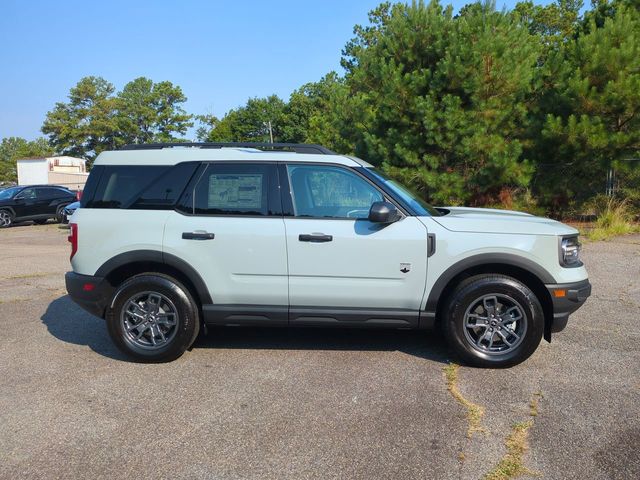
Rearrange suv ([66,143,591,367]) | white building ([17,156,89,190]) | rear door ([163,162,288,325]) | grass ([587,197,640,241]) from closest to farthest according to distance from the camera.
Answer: suv ([66,143,591,367])
rear door ([163,162,288,325])
grass ([587,197,640,241])
white building ([17,156,89,190])

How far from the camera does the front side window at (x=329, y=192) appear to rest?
453 centimetres

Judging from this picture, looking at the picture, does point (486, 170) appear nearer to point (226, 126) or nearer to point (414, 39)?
point (414, 39)

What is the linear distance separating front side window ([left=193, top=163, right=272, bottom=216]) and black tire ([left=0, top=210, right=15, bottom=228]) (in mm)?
17780

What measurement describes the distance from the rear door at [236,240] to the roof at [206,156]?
0.27 ft

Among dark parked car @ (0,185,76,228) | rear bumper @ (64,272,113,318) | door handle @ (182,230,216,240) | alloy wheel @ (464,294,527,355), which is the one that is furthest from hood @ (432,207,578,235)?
dark parked car @ (0,185,76,228)

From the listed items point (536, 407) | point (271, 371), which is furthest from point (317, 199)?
point (536, 407)

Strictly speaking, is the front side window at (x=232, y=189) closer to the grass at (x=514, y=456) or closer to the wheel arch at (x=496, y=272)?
the wheel arch at (x=496, y=272)

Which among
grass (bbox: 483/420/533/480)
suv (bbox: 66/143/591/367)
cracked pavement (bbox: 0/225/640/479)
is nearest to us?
grass (bbox: 483/420/533/480)

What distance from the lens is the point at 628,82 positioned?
11172mm

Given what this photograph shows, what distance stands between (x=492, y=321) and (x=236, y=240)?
7.55 feet

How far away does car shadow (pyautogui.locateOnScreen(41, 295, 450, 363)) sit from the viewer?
4.95 meters

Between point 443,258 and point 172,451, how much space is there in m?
2.54

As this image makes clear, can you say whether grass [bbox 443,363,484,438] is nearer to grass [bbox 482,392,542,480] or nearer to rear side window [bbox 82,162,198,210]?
grass [bbox 482,392,542,480]

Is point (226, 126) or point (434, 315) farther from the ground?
point (226, 126)
